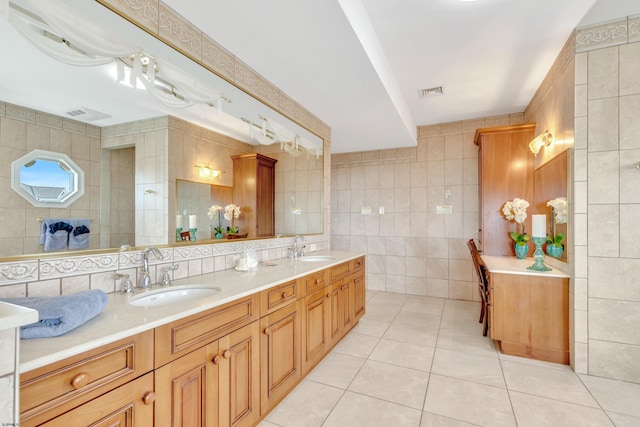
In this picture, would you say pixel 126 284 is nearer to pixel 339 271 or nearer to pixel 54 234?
pixel 54 234

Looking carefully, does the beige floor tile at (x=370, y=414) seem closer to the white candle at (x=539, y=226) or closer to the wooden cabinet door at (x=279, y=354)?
the wooden cabinet door at (x=279, y=354)

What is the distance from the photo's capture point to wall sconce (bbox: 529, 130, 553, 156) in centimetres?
285

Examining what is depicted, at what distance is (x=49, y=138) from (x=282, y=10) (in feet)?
4.26

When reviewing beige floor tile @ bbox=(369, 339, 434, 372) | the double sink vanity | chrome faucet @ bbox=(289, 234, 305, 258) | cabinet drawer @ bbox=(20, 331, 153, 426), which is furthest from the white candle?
cabinet drawer @ bbox=(20, 331, 153, 426)

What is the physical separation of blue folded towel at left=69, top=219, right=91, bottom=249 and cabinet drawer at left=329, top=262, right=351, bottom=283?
173cm

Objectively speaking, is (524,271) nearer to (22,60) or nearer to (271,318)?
(271,318)

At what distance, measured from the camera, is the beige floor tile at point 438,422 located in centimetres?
171

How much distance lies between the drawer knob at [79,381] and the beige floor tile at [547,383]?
100 inches

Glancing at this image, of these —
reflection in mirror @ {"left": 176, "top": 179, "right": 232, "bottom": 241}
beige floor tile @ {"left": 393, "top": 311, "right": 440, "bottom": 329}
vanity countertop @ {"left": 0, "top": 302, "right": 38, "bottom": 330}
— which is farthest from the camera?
beige floor tile @ {"left": 393, "top": 311, "right": 440, "bottom": 329}

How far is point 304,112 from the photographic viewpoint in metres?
3.10

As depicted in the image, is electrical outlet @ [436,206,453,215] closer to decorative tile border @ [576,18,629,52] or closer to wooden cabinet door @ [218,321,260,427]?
decorative tile border @ [576,18,629,52]

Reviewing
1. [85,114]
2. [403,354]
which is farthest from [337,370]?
[85,114]

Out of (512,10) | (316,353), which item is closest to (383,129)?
(512,10)

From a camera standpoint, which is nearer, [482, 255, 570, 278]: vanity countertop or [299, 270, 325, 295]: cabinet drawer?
[299, 270, 325, 295]: cabinet drawer
